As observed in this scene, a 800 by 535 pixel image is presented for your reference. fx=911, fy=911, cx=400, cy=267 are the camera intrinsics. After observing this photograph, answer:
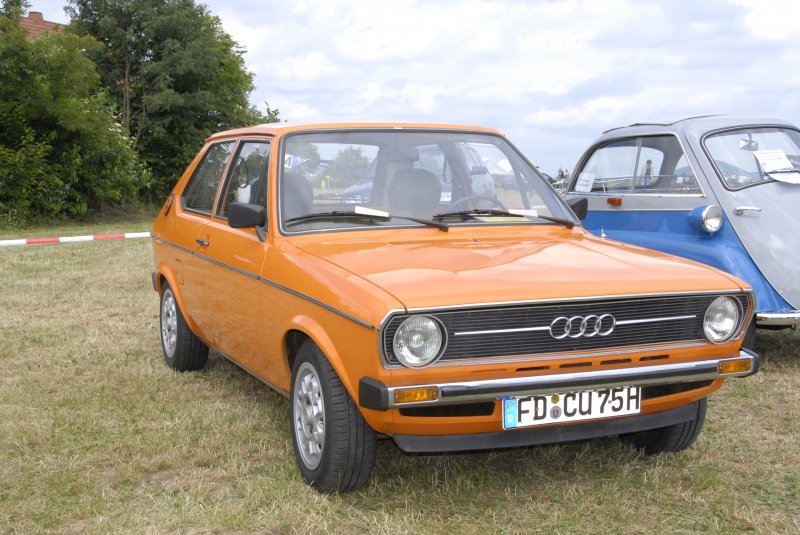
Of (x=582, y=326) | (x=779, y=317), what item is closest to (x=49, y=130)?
(x=779, y=317)

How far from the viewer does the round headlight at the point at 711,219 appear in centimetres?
677

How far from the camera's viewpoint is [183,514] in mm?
3953

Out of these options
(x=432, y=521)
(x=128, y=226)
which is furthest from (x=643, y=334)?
(x=128, y=226)

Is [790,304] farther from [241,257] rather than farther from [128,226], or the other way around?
[128,226]

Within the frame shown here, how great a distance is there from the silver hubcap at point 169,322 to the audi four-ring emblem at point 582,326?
3561 millimetres

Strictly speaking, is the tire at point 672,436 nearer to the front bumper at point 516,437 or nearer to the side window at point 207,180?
the front bumper at point 516,437

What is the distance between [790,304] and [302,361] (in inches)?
157

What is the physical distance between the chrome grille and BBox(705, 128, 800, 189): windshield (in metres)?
3.31

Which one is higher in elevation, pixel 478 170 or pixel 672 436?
pixel 478 170

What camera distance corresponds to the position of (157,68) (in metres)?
32.5

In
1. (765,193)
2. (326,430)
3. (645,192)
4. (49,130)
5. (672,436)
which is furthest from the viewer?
(49,130)

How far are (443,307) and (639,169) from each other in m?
4.74

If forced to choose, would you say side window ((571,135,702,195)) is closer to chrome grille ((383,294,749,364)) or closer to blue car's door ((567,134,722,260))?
blue car's door ((567,134,722,260))

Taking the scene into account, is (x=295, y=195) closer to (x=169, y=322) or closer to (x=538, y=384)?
(x=538, y=384)
